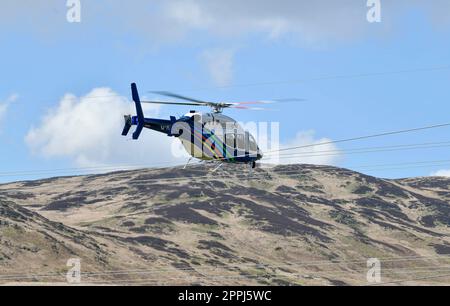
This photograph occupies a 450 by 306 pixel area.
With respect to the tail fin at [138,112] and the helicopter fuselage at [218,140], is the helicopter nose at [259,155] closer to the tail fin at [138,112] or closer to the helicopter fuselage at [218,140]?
the helicopter fuselage at [218,140]

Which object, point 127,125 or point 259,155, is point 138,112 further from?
point 259,155

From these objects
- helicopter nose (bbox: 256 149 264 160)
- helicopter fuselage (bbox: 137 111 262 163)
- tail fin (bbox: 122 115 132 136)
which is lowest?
helicopter nose (bbox: 256 149 264 160)

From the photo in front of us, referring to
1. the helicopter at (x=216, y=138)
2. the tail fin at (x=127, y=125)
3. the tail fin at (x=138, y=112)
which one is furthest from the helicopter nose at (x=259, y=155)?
the tail fin at (x=127, y=125)

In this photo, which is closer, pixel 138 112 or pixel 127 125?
pixel 138 112

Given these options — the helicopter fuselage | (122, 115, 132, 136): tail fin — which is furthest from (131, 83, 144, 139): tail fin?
the helicopter fuselage

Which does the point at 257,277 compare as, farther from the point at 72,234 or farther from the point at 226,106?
the point at 226,106

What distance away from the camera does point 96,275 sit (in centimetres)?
15550

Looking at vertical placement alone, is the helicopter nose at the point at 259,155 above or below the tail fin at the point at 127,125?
below

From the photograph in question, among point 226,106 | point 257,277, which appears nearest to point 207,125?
point 226,106

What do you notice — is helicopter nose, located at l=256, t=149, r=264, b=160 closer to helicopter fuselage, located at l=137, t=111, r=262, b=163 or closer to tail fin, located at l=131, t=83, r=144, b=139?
helicopter fuselage, located at l=137, t=111, r=262, b=163

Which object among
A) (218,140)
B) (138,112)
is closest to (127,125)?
(138,112)

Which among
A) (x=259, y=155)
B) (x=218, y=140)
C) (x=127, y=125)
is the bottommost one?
(x=259, y=155)
